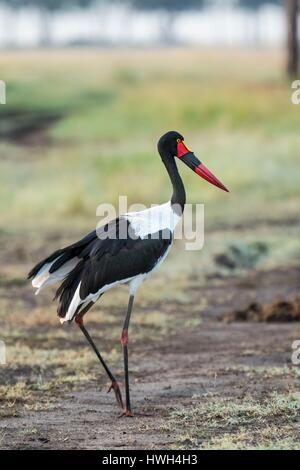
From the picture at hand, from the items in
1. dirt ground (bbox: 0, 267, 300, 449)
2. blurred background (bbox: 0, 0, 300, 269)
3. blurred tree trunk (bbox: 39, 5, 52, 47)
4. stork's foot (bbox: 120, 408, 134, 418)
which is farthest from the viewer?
blurred tree trunk (bbox: 39, 5, 52, 47)

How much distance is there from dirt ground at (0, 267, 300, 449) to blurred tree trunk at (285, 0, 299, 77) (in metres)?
22.5

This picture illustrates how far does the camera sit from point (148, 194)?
684 inches

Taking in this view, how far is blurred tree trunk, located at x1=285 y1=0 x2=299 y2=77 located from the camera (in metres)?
Result: 31.9

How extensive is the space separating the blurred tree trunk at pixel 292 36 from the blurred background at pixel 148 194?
0.04 meters

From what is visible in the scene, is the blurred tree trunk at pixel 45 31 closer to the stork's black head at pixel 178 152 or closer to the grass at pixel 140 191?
the grass at pixel 140 191

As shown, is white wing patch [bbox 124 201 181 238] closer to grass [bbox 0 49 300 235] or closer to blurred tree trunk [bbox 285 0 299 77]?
grass [bbox 0 49 300 235]

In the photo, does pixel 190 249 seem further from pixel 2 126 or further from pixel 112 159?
pixel 2 126

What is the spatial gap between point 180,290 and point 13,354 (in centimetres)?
319

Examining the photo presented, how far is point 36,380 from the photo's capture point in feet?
25.7

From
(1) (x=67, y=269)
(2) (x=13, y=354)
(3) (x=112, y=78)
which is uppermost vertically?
(1) (x=67, y=269)

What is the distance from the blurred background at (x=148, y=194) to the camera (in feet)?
29.0

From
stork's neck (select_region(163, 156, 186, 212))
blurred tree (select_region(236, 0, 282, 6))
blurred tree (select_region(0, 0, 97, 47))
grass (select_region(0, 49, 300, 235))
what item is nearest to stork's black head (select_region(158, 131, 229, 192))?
stork's neck (select_region(163, 156, 186, 212))

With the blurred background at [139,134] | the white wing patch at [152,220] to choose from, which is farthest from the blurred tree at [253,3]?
the white wing patch at [152,220]
